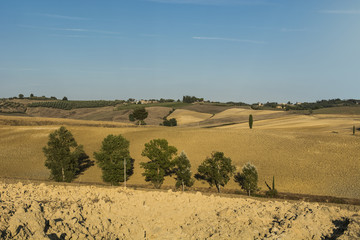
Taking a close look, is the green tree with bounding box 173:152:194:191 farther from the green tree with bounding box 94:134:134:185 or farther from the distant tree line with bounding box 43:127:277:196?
the green tree with bounding box 94:134:134:185

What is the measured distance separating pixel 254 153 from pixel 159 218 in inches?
1741

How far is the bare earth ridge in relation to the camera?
1321cm

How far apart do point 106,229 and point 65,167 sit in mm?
34851

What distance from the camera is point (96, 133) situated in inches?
2931

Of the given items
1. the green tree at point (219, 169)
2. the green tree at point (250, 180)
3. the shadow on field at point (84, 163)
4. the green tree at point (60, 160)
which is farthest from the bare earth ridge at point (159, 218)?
the shadow on field at point (84, 163)

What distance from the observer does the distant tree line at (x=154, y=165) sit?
43906mm

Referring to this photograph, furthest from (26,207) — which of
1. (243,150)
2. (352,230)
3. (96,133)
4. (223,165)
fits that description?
(96,133)

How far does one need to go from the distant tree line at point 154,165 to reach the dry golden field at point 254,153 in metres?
2.92

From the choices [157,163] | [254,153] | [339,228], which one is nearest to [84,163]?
[157,163]

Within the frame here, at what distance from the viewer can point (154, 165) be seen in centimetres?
4528

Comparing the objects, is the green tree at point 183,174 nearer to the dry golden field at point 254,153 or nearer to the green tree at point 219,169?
the green tree at point 219,169

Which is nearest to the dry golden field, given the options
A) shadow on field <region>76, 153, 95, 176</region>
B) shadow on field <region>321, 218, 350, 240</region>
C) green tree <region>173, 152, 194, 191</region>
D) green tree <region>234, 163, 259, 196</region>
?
shadow on field <region>76, 153, 95, 176</region>

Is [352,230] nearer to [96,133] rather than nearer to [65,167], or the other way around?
[65,167]

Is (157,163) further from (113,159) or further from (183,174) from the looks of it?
(113,159)
